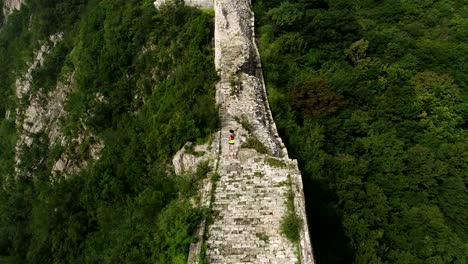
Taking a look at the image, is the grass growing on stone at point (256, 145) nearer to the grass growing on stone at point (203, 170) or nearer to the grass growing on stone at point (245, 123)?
the grass growing on stone at point (245, 123)

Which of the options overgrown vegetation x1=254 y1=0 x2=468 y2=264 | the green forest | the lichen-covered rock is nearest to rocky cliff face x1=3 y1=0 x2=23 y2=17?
the green forest

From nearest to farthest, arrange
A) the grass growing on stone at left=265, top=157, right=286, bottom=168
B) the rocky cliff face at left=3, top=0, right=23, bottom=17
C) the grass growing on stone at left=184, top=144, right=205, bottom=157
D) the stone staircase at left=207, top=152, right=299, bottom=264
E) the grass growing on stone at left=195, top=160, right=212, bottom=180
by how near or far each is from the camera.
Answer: the stone staircase at left=207, top=152, right=299, bottom=264 < the grass growing on stone at left=195, top=160, right=212, bottom=180 < the grass growing on stone at left=265, top=157, right=286, bottom=168 < the grass growing on stone at left=184, top=144, right=205, bottom=157 < the rocky cliff face at left=3, top=0, right=23, bottom=17

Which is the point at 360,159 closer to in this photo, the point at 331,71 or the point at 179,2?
the point at 331,71

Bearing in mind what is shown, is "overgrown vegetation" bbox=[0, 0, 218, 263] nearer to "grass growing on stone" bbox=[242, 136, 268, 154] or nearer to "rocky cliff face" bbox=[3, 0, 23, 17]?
"grass growing on stone" bbox=[242, 136, 268, 154]

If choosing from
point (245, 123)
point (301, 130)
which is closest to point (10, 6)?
point (245, 123)

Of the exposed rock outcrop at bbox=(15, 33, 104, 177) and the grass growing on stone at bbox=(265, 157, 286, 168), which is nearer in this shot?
the grass growing on stone at bbox=(265, 157, 286, 168)

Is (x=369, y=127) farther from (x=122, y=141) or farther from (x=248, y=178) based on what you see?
(x=122, y=141)

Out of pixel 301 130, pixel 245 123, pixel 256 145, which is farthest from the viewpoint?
pixel 301 130

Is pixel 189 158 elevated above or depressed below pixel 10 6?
above

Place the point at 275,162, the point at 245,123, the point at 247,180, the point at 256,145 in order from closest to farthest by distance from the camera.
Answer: the point at 247,180, the point at 275,162, the point at 256,145, the point at 245,123
